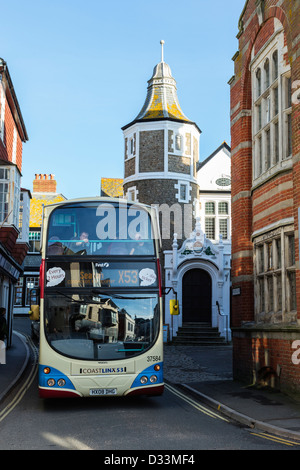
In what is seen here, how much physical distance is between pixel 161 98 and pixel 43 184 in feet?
67.4

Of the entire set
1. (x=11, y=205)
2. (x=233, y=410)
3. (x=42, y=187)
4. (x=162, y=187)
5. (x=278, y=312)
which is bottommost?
(x=233, y=410)

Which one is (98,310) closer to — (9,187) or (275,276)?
(275,276)

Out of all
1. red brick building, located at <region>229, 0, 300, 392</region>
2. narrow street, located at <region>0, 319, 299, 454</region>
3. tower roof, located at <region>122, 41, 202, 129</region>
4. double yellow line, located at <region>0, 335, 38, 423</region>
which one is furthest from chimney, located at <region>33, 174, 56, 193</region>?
narrow street, located at <region>0, 319, 299, 454</region>

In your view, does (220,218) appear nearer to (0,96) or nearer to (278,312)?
(0,96)

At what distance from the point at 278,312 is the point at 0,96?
48.0 ft

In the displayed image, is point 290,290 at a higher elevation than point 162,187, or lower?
lower

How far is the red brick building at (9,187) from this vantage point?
866 inches

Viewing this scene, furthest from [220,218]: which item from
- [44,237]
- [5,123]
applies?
[44,237]

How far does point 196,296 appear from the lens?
111ft

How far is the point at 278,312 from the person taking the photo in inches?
514

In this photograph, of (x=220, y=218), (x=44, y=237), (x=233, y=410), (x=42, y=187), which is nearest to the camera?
(x=233, y=410)

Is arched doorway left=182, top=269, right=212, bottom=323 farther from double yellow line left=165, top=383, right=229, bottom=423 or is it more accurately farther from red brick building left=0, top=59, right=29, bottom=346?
double yellow line left=165, top=383, right=229, bottom=423

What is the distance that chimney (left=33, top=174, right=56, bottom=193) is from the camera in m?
54.9

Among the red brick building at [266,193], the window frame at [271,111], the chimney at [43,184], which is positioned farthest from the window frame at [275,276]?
the chimney at [43,184]
